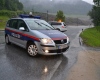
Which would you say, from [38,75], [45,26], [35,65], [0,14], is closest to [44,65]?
[35,65]

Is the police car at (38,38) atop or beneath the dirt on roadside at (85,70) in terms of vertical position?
atop

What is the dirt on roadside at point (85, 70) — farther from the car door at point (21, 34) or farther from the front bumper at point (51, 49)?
the car door at point (21, 34)

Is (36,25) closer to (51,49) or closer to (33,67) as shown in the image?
(51,49)

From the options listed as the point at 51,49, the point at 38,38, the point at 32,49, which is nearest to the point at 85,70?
the point at 51,49

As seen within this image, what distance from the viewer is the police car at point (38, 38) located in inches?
294

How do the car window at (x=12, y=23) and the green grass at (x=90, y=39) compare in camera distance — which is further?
the green grass at (x=90, y=39)

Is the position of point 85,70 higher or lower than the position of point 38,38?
lower

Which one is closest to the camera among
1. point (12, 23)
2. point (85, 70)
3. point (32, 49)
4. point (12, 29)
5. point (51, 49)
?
point (85, 70)

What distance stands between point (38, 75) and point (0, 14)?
67759 mm

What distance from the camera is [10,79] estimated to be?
5.16 m

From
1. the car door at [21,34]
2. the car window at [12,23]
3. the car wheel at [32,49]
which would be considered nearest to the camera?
the car wheel at [32,49]

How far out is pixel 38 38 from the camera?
7555 millimetres

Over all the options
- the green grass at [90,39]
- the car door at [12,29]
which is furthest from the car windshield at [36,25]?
the green grass at [90,39]

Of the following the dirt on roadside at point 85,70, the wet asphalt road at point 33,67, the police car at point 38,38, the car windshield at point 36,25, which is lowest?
the dirt on roadside at point 85,70
